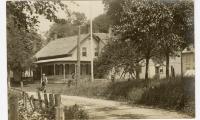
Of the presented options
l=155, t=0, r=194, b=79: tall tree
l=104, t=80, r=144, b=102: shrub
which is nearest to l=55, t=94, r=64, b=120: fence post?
l=104, t=80, r=144, b=102: shrub

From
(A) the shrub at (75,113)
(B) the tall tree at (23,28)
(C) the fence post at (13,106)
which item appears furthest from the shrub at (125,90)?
(C) the fence post at (13,106)

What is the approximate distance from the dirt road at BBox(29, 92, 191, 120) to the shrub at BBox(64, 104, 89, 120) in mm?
73

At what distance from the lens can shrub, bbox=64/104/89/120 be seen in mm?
6734

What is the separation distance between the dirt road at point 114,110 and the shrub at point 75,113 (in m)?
0.07

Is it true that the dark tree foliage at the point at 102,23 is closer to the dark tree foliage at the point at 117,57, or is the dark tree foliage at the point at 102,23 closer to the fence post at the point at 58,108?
the dark tree foliage at the point at 117,57

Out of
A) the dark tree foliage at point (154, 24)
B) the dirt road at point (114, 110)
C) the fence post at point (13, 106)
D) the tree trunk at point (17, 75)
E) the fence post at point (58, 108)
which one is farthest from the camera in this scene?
the dark tree foliage at point (154, 24)

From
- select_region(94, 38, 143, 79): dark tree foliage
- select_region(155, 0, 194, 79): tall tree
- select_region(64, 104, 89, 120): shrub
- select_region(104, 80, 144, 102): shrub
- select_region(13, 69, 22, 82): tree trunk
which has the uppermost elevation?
select_region(155, 0, 194, 79): tall tree

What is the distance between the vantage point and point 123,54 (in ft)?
23.9

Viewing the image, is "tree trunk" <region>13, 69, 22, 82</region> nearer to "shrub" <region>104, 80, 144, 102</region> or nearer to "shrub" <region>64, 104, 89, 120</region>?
"shrub" <region>64, 104, 89, 120</region>

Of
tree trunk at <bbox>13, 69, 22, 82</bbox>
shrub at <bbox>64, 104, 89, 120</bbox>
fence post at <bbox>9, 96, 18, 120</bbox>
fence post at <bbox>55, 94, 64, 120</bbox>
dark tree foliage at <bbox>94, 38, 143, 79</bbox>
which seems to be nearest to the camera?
fence post at <bbox>9, 96, 18, 120</bbox>

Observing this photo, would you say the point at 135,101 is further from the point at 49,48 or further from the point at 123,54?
the point at 49,48

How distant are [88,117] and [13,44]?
1.47 m

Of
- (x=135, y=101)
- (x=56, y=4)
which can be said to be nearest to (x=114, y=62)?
(x=135, y=101)

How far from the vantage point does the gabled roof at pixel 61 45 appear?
696 centimetres
